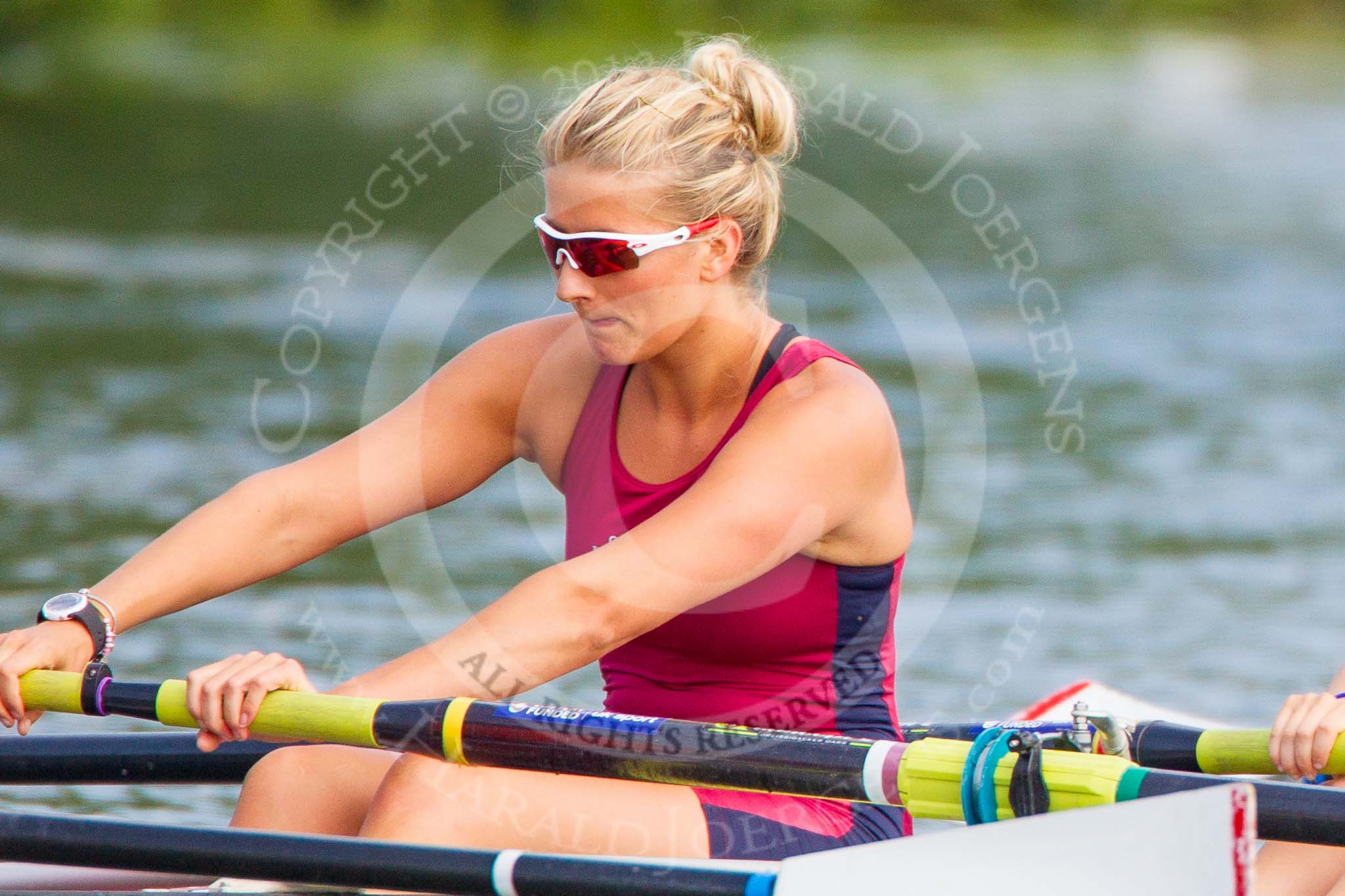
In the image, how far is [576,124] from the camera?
2521 mm

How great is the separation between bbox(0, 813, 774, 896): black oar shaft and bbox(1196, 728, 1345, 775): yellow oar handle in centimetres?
86

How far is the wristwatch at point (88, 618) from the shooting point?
2.72m

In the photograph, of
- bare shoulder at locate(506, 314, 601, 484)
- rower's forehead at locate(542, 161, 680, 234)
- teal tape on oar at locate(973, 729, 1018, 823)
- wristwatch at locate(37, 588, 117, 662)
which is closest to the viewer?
teal tape on oar at locate(973, 729, 1018, 823)

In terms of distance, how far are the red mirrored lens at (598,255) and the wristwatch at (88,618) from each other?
91 cm

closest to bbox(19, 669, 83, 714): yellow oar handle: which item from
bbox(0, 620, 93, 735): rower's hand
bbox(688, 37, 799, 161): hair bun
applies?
bbox(0, 620, 93, 735): rower's hand

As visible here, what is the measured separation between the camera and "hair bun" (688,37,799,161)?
2619 mm

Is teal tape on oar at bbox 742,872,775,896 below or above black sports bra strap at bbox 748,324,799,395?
below

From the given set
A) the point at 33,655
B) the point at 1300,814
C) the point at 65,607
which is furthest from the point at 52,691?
the point at 1300,814

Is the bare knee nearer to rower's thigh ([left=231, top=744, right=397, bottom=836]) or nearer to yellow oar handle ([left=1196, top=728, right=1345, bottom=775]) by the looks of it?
rower's thigh ([left=231, top=744, right=397, bottom=836])

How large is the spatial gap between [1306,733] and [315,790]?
142 cm

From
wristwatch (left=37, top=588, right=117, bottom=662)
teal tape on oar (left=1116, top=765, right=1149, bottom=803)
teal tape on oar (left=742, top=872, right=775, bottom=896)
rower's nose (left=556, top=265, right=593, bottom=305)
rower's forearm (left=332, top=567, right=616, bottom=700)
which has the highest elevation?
rower's nose (left=556, top=265, right=593, bottom=305)

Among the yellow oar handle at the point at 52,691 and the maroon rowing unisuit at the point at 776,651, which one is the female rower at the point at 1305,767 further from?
the yellow oar handle at the point at 52,691


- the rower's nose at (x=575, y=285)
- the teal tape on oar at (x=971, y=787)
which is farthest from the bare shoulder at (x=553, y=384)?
the teal tape on oar at (x=971, y=787)

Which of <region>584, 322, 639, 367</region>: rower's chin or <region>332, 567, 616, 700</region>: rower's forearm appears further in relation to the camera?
<region>584, 322, 639, 367</region>: rower's chin
